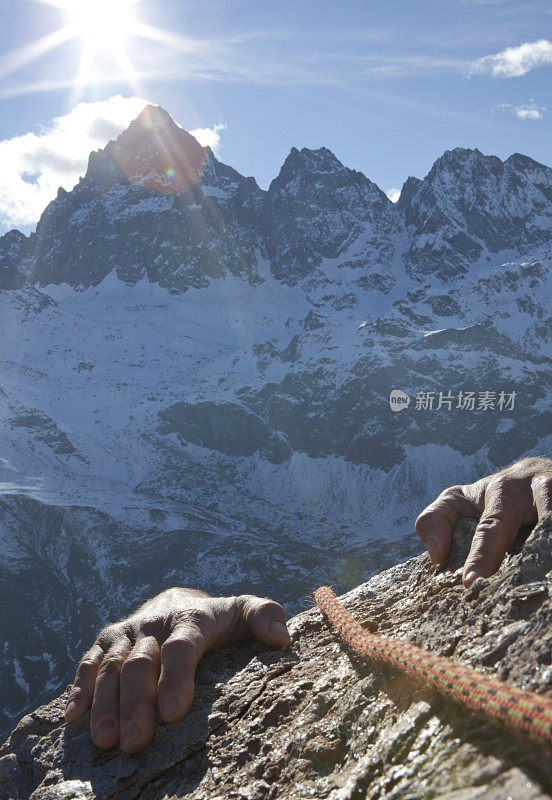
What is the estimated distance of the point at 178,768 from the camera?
14.2 feet

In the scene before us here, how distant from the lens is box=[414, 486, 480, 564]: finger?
5645 millimetres

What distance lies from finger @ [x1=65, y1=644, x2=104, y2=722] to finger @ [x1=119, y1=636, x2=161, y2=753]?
22.1 inches

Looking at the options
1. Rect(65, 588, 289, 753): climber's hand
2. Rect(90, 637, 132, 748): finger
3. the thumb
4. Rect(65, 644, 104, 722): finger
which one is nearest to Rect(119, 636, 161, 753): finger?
Rect(65, 588, 289, 753): climber's hand

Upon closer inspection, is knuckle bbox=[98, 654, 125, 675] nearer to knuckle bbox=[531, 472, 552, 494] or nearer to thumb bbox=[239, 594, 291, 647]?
thumb bbox=[239, 594, 291, 647]

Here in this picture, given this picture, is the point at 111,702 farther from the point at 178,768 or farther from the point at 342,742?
the point at 342,742

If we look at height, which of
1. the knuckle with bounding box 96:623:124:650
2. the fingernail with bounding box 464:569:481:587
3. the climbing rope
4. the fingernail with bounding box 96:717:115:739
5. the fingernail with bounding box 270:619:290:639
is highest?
the fingernail with bounding box 464:569:481:587

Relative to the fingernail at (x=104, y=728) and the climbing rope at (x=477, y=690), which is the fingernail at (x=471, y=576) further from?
the fingernail at (x=104, y=728)

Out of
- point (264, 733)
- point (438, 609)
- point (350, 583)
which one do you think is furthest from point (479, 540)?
point (350, 583)

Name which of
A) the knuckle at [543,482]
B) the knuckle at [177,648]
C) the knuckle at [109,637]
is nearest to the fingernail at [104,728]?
the knuckle at [177,648]

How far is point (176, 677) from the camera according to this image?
4.66 m

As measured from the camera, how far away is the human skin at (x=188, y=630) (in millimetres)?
4571

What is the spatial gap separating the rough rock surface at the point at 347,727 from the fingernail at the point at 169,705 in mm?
178

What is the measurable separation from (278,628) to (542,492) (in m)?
2.53

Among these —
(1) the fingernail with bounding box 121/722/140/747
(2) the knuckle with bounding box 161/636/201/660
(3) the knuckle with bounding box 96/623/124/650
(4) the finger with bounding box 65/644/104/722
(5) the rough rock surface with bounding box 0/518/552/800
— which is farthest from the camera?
(3) the knuckle with bounding box 96/623/124/650
